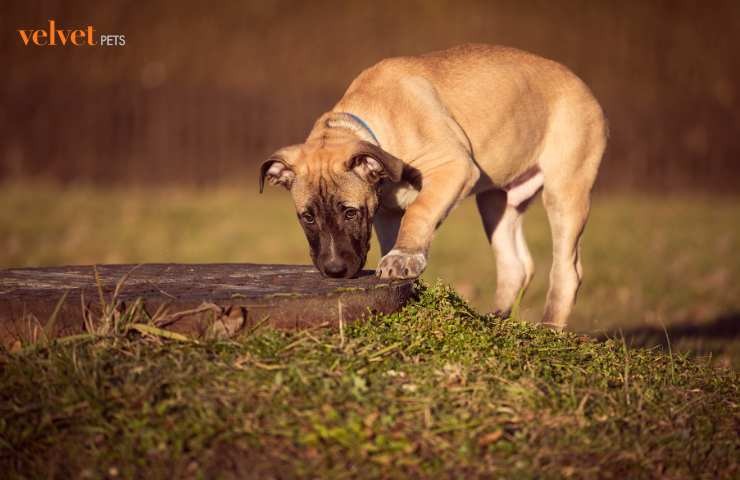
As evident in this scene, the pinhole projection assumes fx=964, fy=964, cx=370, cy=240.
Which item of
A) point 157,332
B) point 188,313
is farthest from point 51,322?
point 188,313

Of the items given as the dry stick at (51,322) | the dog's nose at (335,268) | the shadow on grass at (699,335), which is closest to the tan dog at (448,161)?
the dog's nose at (335,268)

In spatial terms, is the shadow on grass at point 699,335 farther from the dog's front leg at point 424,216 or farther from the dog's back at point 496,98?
the dog's front leg at point 424,216

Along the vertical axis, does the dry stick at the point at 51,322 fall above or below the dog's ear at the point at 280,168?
below

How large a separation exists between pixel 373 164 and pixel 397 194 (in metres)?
0.49

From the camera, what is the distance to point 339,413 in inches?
143

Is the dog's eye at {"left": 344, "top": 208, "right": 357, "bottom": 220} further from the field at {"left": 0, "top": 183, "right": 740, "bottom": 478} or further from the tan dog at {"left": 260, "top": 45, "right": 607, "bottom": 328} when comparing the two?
the field at {"left": 0, "top": 183, "right": 740, "bottom": 478}

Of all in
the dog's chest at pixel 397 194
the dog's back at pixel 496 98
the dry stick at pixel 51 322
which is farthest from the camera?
the dog's back at pixel 496 98

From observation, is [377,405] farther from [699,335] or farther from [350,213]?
[699,335]

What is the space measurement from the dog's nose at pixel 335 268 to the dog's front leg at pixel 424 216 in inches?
7.5

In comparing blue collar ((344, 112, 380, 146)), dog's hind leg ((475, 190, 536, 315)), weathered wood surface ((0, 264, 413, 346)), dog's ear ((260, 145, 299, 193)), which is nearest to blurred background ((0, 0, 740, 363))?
dog's hind leg ((475, 190, 536, 315))

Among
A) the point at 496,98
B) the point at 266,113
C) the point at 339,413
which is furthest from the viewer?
the point at 266,113

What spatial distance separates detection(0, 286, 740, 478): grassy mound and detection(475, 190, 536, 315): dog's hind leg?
3.13 m

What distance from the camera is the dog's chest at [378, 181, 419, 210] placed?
6.02m

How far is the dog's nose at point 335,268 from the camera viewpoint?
205 inches
